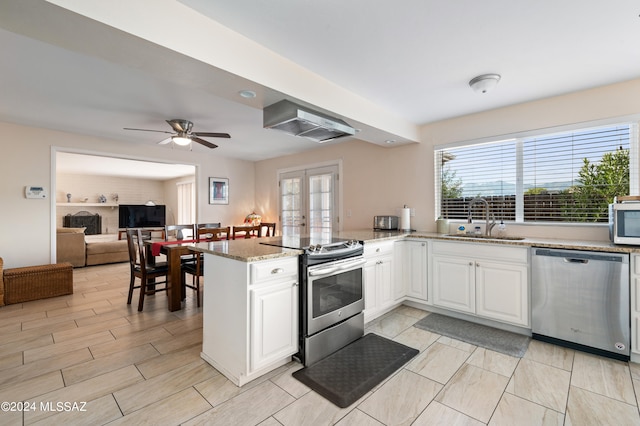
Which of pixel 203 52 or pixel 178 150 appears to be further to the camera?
pixel 178 150

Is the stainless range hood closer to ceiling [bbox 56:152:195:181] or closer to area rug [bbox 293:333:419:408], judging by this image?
area rug [bbox 293:333:419:408]

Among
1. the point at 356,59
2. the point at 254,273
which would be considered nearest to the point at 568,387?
the point at 254,273

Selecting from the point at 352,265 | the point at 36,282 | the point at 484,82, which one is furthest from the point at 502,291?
the point at 36,282

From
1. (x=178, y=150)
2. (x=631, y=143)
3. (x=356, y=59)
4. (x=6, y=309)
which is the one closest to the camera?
(x=356, y=59)

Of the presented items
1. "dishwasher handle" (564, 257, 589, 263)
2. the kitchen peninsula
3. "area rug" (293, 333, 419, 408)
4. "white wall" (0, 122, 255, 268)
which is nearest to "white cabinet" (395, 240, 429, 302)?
the kitchen peninsula

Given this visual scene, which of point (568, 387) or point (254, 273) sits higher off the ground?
point (254, 273)

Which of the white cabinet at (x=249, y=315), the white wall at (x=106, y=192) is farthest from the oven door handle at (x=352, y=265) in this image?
the white wall at (x=106, y=192)

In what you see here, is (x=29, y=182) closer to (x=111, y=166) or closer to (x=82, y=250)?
(x=82, y=250)

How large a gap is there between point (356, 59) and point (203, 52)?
3.81ft

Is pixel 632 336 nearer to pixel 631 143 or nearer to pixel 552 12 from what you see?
pixel 631 143

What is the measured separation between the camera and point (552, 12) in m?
1.75

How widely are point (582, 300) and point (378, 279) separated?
1.70 m

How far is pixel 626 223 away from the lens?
7.68 ft

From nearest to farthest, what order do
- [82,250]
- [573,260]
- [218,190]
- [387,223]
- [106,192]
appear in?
[573,260], [387,223], [82,250], [218,190], [106,192]
